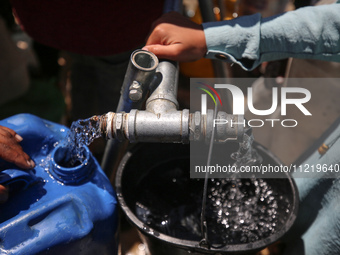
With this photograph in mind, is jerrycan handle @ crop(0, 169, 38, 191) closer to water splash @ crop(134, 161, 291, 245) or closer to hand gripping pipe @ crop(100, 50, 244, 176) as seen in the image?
hand gripping pipe @ crop(100, 50, 244, 176)

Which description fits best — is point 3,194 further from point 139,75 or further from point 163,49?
point 163,49

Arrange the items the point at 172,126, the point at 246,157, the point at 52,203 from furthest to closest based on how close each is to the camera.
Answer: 1. the point at 246,157
2. the point at 52,203
3. the point at 172,126

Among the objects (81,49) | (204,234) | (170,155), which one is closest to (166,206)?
(170,155)

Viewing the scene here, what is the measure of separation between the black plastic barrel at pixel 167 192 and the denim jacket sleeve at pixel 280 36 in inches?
15.7

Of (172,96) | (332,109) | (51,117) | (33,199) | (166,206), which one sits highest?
(172,96)

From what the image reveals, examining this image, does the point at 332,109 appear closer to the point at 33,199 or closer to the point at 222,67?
the point at 222,67

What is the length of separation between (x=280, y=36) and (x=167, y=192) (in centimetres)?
80

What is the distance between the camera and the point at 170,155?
5.17 feet

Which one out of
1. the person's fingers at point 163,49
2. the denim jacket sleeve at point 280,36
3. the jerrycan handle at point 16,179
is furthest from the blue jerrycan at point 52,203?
the denim jacket sleeve at point 280,36

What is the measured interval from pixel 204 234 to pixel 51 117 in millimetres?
1491

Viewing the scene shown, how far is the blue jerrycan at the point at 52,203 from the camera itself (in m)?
1.00

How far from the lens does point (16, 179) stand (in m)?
1.05

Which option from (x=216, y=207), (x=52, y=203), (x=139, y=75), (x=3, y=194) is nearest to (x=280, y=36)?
(x=139, y=75)

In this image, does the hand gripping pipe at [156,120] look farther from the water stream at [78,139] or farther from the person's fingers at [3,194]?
the person's fingers at [3,194]
